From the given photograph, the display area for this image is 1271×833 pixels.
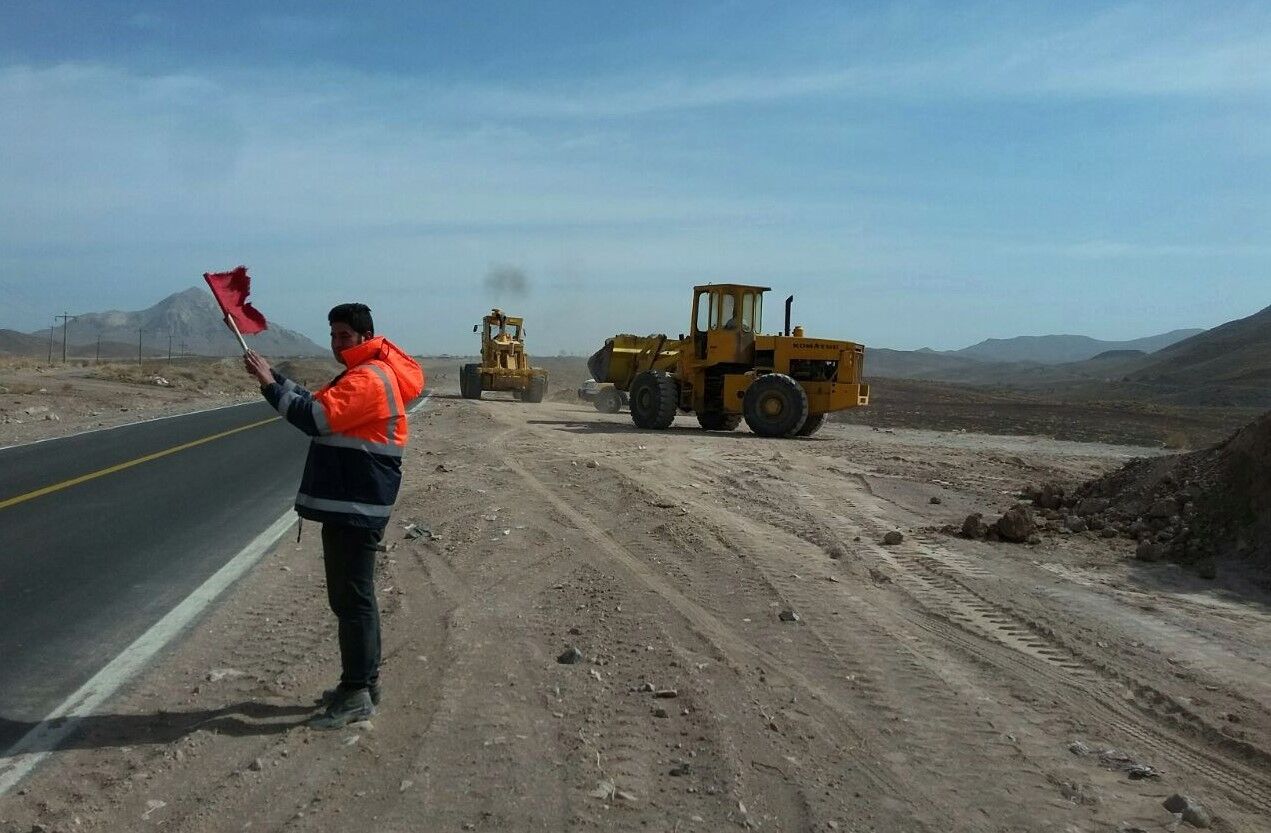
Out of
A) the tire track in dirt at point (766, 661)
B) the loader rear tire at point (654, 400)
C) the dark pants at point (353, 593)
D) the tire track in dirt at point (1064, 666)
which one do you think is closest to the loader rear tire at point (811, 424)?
the loader rear tire at point (654, 400)

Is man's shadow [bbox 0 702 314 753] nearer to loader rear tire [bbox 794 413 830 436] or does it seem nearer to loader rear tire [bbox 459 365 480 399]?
loader rear tire [bbox 794 413 830 436]

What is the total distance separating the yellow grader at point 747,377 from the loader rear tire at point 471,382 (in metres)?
15.2

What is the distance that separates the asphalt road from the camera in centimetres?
632

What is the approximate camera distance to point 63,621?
7.01 meters

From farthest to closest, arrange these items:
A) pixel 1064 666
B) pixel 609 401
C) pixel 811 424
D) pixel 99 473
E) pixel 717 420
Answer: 1. pixel 609 401
2. pixel 717 420
3. pixel 811 424
4. pixel 99 473
5. pixel 1064 666

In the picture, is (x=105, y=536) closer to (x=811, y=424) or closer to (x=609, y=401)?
(x=811, y=424)

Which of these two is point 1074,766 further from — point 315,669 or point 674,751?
point 315,669

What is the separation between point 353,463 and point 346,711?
1164 mm

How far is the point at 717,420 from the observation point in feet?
80.5

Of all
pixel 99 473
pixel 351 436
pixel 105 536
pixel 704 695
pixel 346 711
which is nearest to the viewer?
pixel 351 436

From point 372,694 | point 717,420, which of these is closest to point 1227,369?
point 717,420

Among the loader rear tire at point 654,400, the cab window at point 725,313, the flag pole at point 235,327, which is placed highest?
the cab window at point 725,313

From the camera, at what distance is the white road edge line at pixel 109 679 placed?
4719 millimetres

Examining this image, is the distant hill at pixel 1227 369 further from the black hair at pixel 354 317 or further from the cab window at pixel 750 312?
the black hair at pixel 354 317
